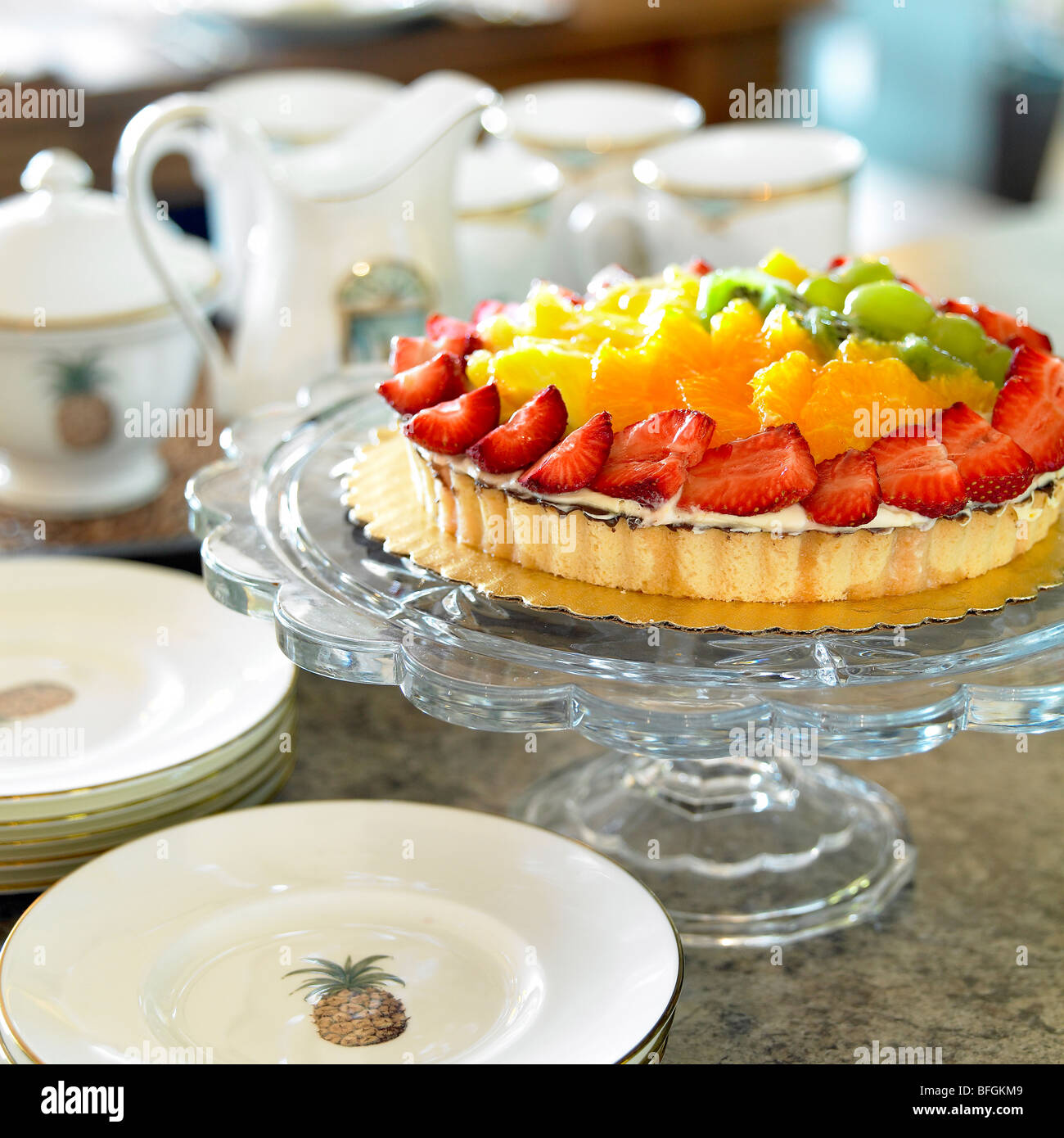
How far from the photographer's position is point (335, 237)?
1400 mm

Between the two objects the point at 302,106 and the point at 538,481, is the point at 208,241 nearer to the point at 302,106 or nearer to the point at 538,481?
the point at 302,106

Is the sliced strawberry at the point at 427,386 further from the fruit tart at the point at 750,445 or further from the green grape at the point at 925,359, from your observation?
the green grape at the point at 925,359

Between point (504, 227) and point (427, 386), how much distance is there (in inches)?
24.4

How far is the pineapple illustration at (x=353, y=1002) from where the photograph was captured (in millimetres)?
807

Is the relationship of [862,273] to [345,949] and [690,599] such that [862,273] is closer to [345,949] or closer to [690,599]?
[690,599]

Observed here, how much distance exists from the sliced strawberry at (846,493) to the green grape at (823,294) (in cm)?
18

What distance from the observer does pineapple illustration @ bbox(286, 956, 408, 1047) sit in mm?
807

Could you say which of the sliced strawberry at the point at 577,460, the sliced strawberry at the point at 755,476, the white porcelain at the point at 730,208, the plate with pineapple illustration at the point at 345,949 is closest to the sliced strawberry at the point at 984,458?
the sliced strawberry at the point at 755,476

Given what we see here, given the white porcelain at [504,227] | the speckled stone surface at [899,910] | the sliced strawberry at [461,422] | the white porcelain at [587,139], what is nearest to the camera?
the speckled stone surface at [899,910]

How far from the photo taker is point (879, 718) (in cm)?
81

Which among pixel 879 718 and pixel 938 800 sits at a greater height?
pixel 879 718
